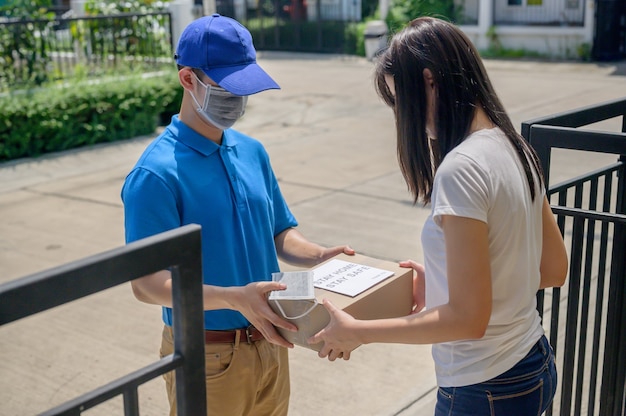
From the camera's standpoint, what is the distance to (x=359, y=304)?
2168 millimetres

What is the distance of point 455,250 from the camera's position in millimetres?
1751

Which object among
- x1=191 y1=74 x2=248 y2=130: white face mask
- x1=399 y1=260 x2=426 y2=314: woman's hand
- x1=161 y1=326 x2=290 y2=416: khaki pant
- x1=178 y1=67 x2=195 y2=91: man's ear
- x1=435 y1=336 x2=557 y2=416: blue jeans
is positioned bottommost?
x1=161 y1=326 x2=290 y2=416: khaki pant

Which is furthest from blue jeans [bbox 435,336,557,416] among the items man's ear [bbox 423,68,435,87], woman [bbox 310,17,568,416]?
man's ear [bbox 423,68,435,87]

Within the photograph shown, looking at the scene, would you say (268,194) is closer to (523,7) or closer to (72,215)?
(72,215)

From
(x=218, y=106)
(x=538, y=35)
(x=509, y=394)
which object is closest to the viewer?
(x=509, y=394)

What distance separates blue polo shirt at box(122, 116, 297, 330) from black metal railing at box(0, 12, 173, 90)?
907 centimetres

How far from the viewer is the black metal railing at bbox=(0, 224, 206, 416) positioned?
1.20 meters

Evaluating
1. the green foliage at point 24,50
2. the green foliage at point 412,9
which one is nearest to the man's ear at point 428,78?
the green foliage at point 24,50

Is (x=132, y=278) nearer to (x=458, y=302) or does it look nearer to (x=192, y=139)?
Result: (x=458, y=302)

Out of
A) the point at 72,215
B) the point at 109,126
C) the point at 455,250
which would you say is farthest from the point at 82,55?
the point at 455,250

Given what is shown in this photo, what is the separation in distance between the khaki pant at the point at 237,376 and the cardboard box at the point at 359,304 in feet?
0.86

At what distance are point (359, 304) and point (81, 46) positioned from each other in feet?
36.3

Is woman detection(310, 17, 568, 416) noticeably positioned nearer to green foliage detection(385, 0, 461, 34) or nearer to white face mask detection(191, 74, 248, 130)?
white face mask detection(191, 74, 248, 130)

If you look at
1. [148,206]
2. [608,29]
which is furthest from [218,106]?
[608,29]
